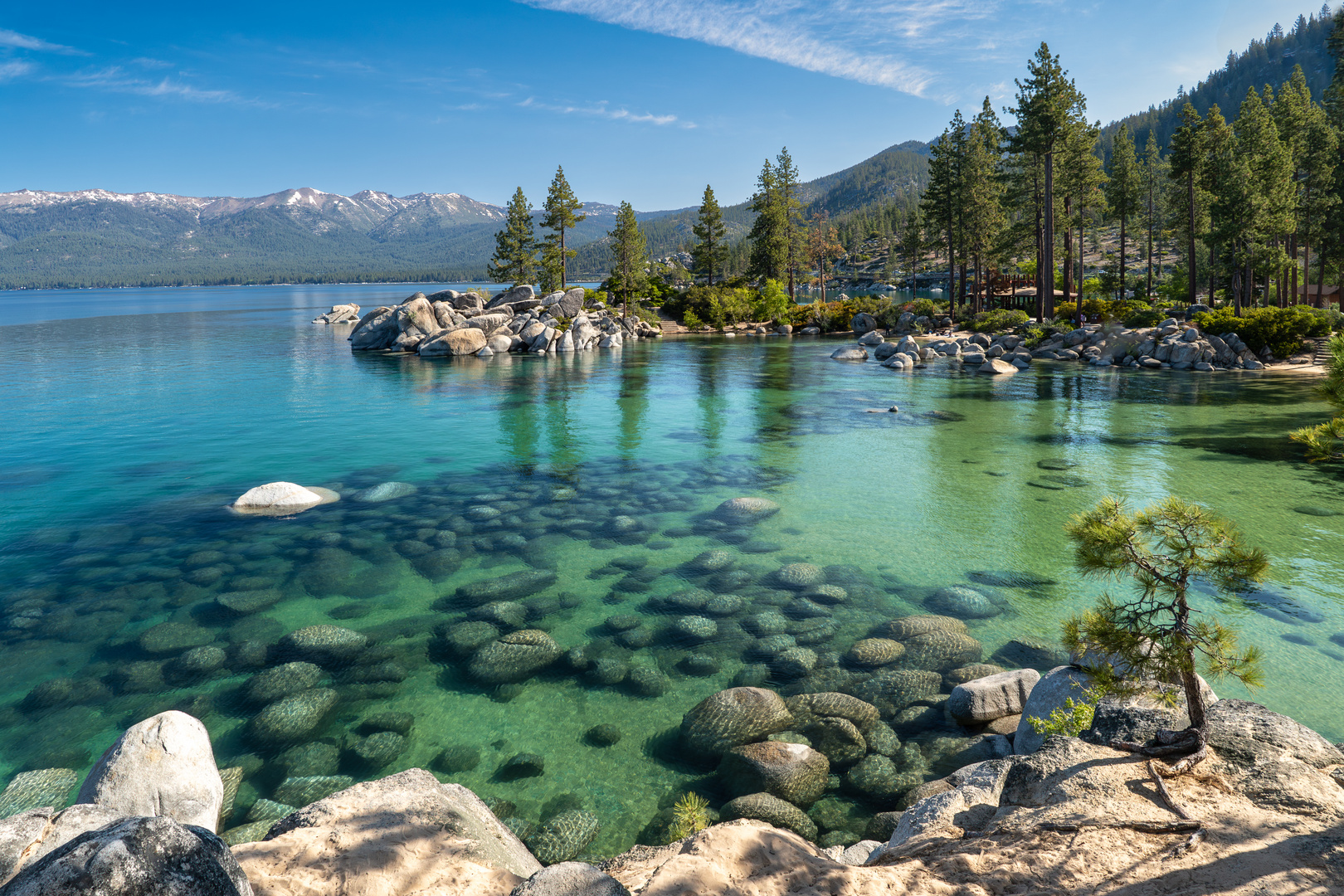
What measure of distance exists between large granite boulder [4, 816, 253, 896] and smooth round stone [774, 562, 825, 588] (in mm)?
9207

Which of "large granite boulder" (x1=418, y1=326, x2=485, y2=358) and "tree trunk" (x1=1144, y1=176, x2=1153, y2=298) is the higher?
"tree trunk" (x1=1144, y1=176, x2=1153, y2=298)

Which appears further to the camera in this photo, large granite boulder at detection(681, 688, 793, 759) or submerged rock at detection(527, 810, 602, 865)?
large granite boulder at detection(681, 688, 793, 759)

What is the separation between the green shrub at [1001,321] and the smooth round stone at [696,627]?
4890 cm

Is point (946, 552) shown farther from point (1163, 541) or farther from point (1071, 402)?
point (1071, 402)

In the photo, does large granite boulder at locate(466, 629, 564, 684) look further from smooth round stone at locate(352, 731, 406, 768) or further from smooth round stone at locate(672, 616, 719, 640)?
smooth round stone at locate(672, 616, 719, 640)

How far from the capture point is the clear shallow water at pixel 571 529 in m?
8.11

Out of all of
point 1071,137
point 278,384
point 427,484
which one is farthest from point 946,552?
point 1071,137

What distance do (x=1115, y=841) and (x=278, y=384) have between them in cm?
4148

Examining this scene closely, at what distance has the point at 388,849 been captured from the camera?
4.30 metres

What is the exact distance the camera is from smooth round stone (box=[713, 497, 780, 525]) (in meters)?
14.8

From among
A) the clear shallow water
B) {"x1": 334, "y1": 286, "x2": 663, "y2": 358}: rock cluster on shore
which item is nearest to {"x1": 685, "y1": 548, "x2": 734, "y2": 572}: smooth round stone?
the clear shallow water

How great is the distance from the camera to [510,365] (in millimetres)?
47031

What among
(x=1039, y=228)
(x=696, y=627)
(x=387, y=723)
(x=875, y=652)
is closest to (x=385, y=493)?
(x=387, y=723)

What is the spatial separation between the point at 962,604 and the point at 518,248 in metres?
75.8
